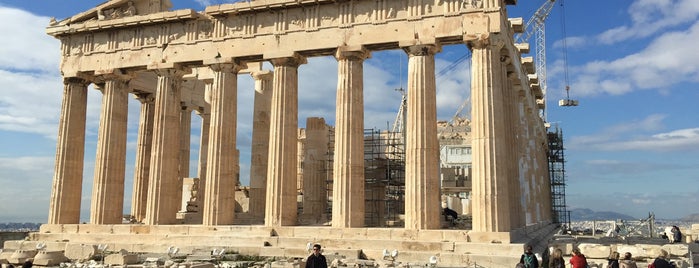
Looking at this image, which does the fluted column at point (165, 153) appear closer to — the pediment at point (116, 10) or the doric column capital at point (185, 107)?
the pediment at point (116, 10)

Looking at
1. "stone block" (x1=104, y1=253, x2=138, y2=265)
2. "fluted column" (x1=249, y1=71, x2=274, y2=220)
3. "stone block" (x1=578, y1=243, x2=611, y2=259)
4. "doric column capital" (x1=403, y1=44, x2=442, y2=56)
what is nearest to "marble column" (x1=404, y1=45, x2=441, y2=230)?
"doric column capital" (x1=403, y1=44, x2=442, y2=56)

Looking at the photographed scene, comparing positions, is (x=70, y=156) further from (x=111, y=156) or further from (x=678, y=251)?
(x=678, y=251)

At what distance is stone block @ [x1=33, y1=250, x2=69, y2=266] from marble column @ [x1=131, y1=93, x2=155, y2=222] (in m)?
11.0

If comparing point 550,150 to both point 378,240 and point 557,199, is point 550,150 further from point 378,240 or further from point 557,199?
point 378,240

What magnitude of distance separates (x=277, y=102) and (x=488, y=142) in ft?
31.6

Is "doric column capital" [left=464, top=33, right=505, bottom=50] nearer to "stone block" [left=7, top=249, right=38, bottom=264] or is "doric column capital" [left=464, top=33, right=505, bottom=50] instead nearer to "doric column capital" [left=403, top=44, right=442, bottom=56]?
"doric column capital" [left=403, top=44, right=442, bottom=56]

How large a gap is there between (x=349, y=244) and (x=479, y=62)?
29.5ft

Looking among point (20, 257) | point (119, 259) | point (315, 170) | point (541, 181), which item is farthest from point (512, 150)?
point (20, 257)

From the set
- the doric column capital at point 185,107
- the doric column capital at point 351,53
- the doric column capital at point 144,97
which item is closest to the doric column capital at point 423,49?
the doric column capital at point 351,53

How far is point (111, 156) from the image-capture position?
3089cm

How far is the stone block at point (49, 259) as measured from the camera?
2205cm

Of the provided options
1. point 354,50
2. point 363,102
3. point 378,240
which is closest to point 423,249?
point 378,240

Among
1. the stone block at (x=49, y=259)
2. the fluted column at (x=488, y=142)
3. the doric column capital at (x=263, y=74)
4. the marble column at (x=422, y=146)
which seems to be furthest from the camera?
the doric column capital at (x=263, y=74)

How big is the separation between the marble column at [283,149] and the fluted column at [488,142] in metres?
8.13
